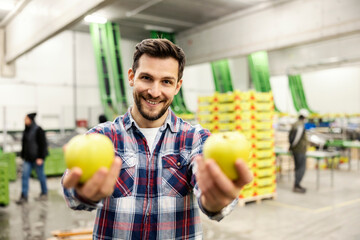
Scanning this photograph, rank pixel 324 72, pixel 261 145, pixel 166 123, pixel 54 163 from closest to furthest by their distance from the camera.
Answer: pixel 166 123, pixel 261 145, pixel 54 163, pixel 324 72

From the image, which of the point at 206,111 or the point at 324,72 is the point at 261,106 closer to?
the point at 206,111

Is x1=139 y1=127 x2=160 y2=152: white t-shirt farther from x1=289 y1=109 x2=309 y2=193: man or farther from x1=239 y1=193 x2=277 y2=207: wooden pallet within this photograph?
x1=289 y1=109 x2=309 y2=193: man

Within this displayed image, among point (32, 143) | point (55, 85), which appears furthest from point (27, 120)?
point (55, 85)

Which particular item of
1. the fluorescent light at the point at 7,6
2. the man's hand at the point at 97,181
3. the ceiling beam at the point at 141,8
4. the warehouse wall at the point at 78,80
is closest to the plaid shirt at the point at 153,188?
the man's hand at the point at 97,181

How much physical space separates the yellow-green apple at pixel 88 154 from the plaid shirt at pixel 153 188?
1.22ft

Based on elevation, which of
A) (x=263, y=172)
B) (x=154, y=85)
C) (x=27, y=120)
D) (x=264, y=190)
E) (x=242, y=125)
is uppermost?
(x=154, y=85)

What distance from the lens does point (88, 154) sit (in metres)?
1.00

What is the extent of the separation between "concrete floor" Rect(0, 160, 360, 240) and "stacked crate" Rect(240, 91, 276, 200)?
1.02 feet

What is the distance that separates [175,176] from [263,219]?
15.8 ft

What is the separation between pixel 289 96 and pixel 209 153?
68.2 feet

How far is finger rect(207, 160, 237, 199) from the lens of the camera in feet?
3.07

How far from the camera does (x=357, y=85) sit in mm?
17703

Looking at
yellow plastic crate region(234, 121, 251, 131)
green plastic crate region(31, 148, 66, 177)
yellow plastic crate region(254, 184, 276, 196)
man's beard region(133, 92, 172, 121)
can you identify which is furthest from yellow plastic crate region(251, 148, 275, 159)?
green plastic crate region(31, 148, 66, 177)

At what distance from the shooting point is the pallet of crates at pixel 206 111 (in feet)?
22.3
